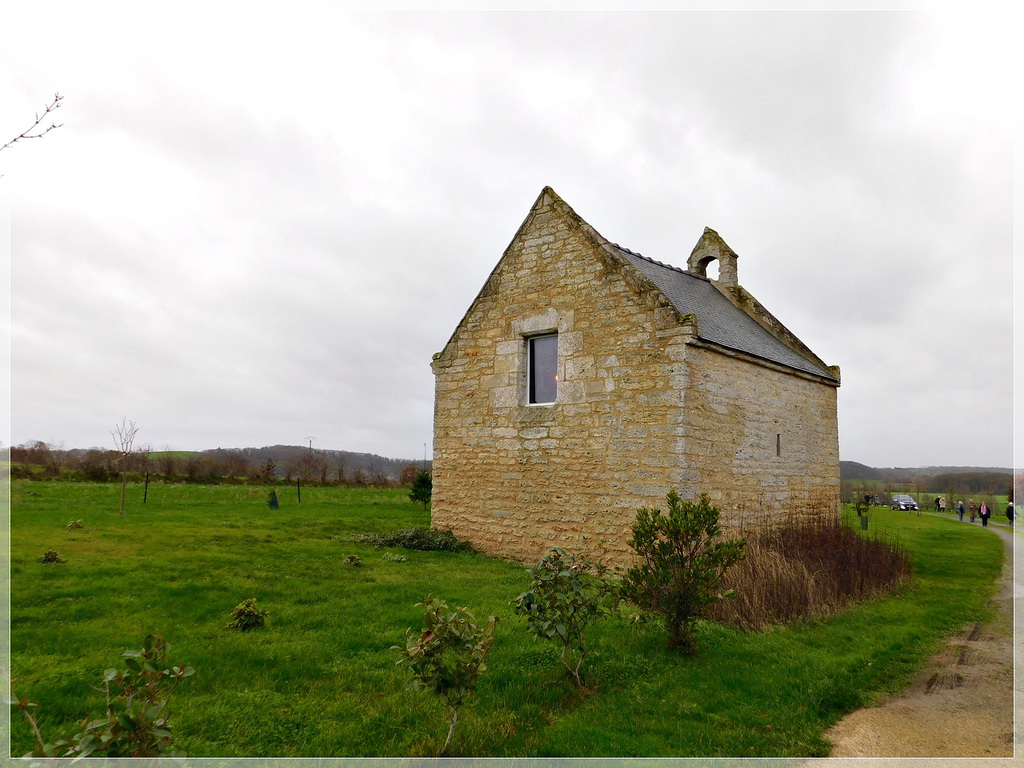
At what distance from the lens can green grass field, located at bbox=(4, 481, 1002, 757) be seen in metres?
4.82

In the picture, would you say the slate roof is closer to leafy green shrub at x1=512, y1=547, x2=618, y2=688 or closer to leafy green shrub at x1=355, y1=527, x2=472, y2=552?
leafy green shrub at x1=512, y1=547, x2=618, y2=688

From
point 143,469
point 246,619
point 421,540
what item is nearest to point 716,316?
point 421,540

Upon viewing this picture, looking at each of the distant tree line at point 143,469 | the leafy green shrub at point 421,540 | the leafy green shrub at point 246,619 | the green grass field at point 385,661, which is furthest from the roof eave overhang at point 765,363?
the distant tree line at point 143,469

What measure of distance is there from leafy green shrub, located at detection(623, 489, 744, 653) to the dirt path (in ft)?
5.95

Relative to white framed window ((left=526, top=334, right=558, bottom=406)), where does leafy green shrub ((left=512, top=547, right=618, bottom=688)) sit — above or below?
below

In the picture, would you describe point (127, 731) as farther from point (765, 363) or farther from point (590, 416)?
point (765, 363)

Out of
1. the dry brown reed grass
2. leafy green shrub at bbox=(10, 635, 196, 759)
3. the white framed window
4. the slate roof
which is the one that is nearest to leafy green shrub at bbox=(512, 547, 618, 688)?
the dry brown reed grass

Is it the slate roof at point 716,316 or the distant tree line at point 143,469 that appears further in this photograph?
the distant tree line at point 143,469

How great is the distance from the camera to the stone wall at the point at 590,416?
35.0ft

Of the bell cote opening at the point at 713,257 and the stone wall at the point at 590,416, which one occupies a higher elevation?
the bell cote opening at the point at 713,257

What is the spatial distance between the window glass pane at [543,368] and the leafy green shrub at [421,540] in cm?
365

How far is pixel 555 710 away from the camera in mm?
5426

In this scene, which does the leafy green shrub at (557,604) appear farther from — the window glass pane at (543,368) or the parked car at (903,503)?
the parked car at (903,503)

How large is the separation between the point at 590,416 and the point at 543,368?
5.86 ft
